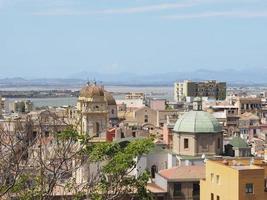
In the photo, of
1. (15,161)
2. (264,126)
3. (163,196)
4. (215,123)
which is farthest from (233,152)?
(264,126)

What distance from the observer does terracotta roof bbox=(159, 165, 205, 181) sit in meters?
40.3

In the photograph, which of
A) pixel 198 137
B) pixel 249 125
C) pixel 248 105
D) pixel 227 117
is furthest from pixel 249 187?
pixel 248 105

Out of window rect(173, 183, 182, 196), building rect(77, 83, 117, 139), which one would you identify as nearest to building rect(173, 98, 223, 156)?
window rect(173, 183, 182, 196)

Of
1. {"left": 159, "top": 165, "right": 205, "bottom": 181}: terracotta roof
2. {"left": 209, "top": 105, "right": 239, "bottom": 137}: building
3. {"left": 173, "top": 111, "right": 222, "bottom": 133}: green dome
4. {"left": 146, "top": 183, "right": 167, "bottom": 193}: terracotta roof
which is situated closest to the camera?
{"left": 146, "top": 183, "right": 167, "bottom": 193}: terracotta roof

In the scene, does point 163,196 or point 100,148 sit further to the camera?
point 163,196

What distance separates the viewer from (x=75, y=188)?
19828 millimetres

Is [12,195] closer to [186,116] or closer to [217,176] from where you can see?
[217,176]

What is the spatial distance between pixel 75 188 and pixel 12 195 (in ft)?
5.20

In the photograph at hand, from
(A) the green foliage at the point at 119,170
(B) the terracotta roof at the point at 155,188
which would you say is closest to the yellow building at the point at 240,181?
(B) the terracotta roof at the point at 155,188

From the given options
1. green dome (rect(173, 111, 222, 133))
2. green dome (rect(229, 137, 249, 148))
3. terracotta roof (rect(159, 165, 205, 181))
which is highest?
green dome (rect(173, 111, 222, 133))

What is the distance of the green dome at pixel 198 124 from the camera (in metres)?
47.3

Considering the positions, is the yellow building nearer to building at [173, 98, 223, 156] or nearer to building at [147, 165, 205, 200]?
building at [147, 165, 205, 200]

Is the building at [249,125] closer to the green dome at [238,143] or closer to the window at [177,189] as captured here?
the green dome at [238,143]

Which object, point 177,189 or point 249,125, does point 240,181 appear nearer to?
point 177,189
